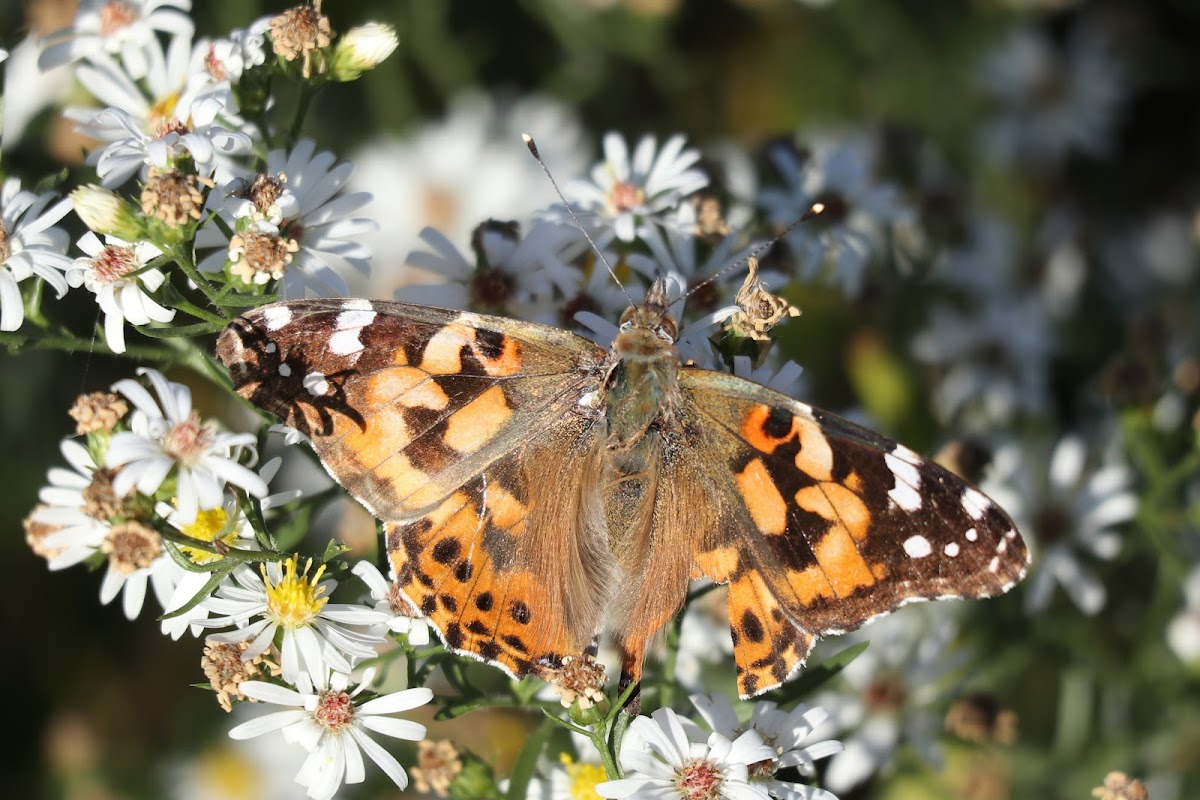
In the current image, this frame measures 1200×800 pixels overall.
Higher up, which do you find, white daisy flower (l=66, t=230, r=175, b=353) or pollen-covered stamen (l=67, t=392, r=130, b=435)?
white daisy flower (l=66, t=230, r=175, b=353)

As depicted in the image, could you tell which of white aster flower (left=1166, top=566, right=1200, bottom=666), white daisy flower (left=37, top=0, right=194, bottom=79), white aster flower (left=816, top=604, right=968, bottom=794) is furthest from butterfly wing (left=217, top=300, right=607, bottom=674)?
white aster flower (left=1166, top=566, right=1200, bottom=666)

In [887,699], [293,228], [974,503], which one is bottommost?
[887,699]

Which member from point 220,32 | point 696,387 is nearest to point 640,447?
point 696,387

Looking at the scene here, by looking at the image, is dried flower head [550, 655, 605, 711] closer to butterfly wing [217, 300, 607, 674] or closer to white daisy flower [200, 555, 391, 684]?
butterfly wing [217, 300, 607, 674]

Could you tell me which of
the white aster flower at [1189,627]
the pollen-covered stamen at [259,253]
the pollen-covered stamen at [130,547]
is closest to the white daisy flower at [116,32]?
the pollen-covered stamen at [259,253]

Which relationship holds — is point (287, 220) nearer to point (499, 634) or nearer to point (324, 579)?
point (324, 579)

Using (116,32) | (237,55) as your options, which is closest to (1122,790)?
(237,55)

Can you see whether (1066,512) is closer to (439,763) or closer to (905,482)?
(905,482)
